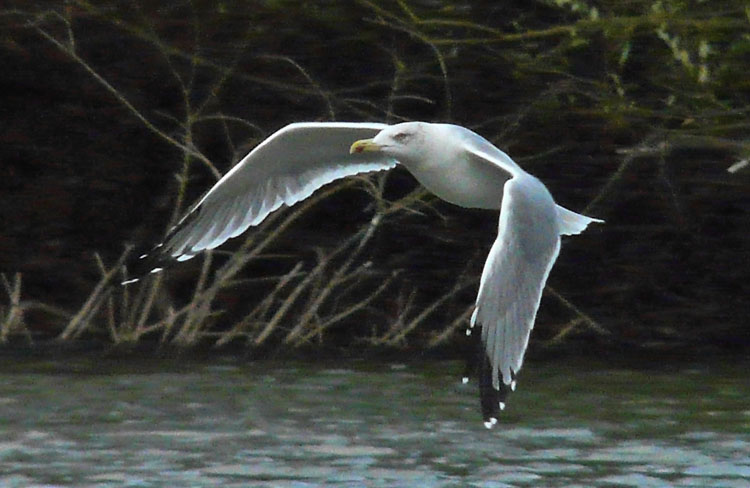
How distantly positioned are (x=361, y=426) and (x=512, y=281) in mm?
2319

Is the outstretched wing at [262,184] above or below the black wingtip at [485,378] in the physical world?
above

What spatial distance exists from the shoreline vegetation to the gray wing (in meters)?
3.56

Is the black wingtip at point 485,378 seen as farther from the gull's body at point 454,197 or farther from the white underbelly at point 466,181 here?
the white underbelly at point 466,181

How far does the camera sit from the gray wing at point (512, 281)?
592cm

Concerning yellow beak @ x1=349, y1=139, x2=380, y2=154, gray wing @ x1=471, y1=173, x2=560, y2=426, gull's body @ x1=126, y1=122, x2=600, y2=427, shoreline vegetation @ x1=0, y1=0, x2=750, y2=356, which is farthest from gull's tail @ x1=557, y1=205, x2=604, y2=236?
shoreline vegetation @ x1=0, y1=0, x2=750, y2=356

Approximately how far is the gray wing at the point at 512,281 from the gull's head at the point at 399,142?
0.48 m

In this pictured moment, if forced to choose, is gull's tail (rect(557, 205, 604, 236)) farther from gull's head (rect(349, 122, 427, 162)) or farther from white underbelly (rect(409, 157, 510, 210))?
gull's head (rect(349, 122, 427, 162))

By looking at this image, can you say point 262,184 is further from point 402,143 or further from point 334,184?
point 334,184

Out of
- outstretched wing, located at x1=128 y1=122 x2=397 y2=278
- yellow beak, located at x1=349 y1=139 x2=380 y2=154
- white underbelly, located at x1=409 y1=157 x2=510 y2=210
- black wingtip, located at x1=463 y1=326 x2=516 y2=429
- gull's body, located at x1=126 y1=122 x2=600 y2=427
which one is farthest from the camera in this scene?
outstretched wing, located at x1=128 y1=122 x2=397 y2=278

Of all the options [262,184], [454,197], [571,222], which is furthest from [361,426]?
[454,197]

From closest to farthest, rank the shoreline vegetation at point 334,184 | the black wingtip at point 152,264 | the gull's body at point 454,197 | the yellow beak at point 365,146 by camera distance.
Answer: the gull's body at point 454,197 < the yellow beak at point 365,146 < the black wingtip at point 152,264 < the shoreline vegetation at point 334,184

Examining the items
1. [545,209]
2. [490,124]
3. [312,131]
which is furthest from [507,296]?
[490,124]

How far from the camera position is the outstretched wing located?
7246 mm

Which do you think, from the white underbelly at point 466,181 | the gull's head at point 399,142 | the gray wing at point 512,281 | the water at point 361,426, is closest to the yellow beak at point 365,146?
the gull's head at point 399,142
